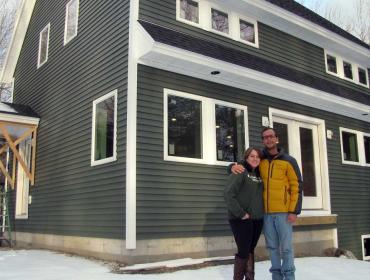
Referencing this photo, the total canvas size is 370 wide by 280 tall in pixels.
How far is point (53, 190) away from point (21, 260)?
225 centimetres

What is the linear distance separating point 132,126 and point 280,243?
3.24m

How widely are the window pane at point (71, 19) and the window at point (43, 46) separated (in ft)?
4.48

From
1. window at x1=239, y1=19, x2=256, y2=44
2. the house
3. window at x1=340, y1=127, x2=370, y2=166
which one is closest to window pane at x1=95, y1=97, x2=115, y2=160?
the house

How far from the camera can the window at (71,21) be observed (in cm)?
967

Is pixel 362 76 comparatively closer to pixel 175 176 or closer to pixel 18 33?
pixel 175 176

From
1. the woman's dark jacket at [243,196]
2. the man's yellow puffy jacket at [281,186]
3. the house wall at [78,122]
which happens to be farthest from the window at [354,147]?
the woman's dark jacket at [243,196]

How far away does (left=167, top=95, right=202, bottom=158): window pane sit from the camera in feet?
24.3

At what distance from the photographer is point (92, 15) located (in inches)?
348

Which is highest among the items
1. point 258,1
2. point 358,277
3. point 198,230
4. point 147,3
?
point 258,1

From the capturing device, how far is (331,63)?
449 inches

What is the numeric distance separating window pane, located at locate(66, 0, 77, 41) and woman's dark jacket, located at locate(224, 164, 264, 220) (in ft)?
21.6

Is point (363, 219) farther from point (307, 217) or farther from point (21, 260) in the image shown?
point (21, 260)

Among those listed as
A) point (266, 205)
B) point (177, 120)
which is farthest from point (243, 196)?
point (177, 120)

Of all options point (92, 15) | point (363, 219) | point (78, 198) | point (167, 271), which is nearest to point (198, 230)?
point (167, 271)
